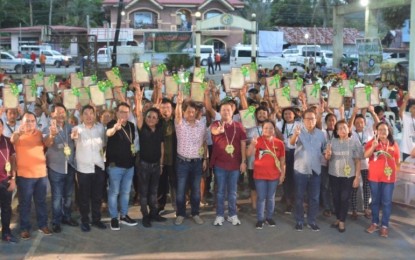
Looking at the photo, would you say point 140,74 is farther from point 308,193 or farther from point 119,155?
point 308,193

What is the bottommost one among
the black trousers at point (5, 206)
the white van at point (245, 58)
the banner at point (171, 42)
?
the black trousers at point (5, 206)

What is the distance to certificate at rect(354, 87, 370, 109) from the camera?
6.66 m

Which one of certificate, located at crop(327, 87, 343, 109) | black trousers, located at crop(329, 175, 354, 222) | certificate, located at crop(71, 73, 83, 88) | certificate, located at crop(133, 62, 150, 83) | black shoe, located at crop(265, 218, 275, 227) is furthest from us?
certificate, located at crop(71, 73, 83, 88)

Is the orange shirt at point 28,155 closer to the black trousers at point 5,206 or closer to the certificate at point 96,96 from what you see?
the black trousers at point 5,206

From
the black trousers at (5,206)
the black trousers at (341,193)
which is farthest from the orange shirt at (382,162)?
the black trousers at (5,206)

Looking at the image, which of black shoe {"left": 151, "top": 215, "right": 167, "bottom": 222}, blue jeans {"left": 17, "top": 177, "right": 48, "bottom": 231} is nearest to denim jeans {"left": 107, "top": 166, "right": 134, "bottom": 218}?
black shoe {"left": 151, "top": 215, "right": 167, "bottom": 222}

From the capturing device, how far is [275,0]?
56094 mm

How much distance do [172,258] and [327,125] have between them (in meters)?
2.67

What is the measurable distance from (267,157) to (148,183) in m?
1.45

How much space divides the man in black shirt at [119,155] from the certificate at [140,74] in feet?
2.98

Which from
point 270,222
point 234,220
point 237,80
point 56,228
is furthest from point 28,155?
point 237,80

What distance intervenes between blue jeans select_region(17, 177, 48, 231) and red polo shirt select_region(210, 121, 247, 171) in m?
2.02

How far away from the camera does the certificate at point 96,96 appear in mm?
6672

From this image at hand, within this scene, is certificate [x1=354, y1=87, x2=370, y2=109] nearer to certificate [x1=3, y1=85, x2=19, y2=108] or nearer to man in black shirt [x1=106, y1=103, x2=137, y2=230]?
man in black shirt [x1=106, y1=103, x2=137, y2=230]
